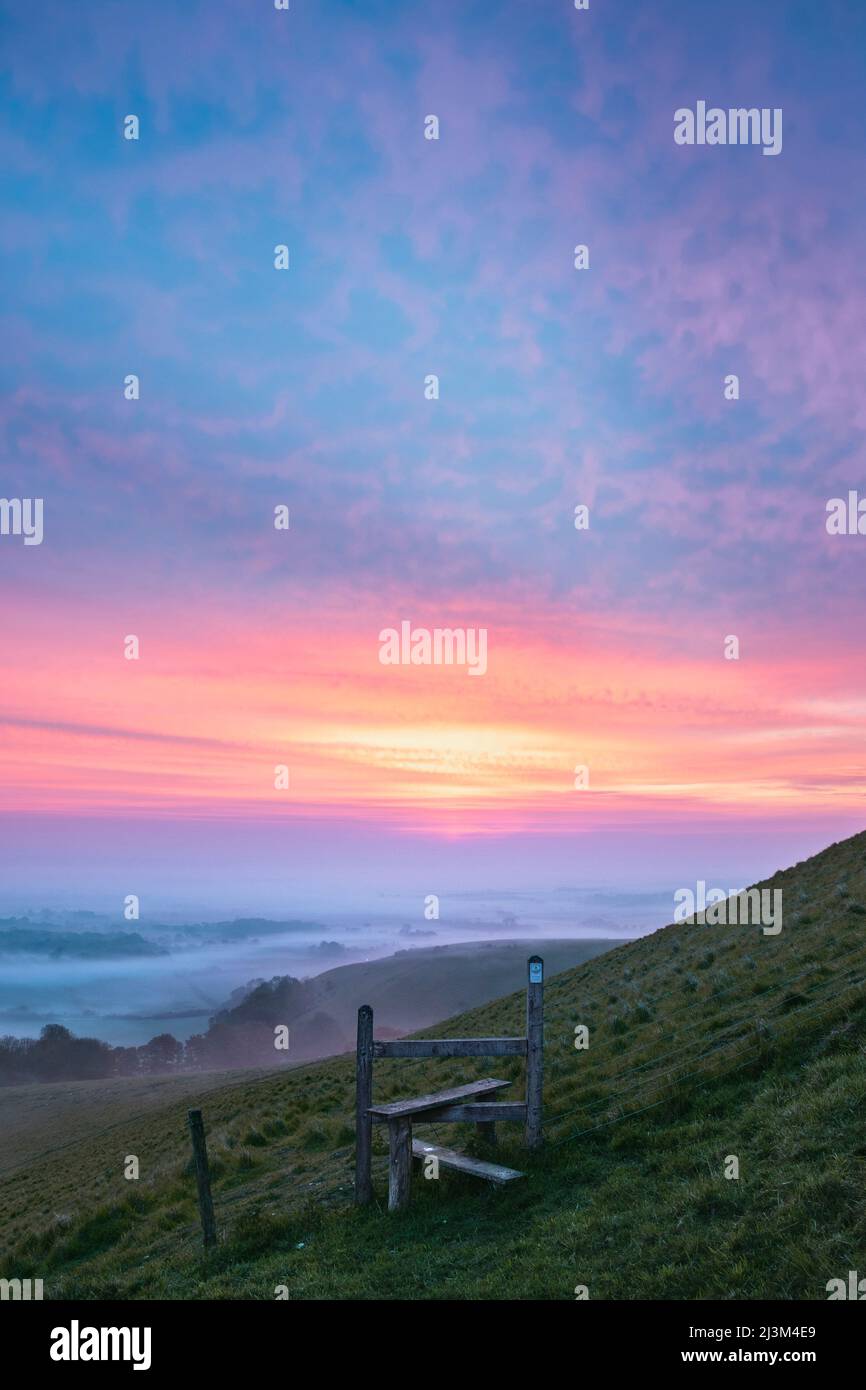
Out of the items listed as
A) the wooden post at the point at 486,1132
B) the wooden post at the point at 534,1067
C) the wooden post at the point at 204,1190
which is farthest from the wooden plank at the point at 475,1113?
the wooden post at the point at 204,1190

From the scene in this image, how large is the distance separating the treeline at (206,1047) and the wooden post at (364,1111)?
13934 cm

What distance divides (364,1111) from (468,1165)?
1442 millimetres

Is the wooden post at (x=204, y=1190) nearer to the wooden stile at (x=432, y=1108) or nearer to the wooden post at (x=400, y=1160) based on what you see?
the wooden stile at (x=432, y=1108)

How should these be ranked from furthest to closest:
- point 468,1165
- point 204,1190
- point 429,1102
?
Result: point 204,1190 → point 429,1102 → point 468,1165

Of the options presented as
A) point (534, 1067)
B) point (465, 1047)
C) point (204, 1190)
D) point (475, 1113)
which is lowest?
point (204, 1190)

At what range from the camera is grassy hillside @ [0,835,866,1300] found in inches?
256

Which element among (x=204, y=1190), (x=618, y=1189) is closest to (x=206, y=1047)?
(x=204, y=1190)

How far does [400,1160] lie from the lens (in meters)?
9.44

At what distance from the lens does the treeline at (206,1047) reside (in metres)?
152

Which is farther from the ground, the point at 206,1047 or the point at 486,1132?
the point at 486,1132

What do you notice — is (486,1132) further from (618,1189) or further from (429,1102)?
(618,1189)
